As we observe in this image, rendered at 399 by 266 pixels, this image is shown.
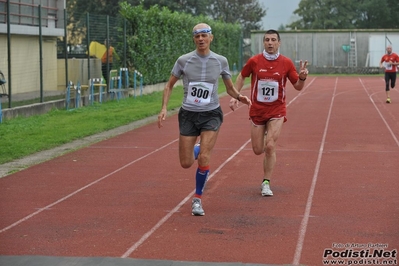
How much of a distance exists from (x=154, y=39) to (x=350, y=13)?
→ 192 feet

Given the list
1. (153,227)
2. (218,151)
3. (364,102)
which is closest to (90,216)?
(153,227)

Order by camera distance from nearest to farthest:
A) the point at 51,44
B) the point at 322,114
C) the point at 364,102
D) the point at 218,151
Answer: the point at 218,151 → the point at 322,114 → the point at 51,44 → the point at 364,102

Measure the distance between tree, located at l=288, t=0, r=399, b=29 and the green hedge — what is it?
49198 millimetres

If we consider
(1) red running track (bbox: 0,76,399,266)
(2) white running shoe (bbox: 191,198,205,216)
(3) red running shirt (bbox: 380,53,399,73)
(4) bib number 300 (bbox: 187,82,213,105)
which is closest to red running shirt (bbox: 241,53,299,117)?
(1) red running track (bbox: 0,76,399,266)

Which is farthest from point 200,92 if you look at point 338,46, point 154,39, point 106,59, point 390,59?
point 338,46

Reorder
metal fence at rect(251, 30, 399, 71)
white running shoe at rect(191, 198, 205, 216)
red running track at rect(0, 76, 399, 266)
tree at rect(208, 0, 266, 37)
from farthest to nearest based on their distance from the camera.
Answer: tree at rect(208, 0, 266, 37)
metal fence at rect(251, 30, 399, 71)
white running shoe at rect(191, 198, 205, 216)
red running track at rect(0, 76, 399, 266)

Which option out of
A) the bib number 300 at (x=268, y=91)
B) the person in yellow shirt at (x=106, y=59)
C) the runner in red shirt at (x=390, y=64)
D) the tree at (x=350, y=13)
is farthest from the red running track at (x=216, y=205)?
the tree at (x=350, y=13)

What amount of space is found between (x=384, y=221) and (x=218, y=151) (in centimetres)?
600

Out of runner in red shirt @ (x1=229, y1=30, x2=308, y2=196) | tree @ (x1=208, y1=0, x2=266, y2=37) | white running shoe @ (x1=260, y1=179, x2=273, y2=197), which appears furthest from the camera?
tree @ (x1=208, y1=0, x2=266, y2=37)

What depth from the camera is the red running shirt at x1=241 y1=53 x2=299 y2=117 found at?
10.0 metres

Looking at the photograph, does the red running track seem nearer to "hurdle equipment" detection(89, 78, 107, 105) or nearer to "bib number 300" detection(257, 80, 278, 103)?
"bib number 300" detection(257, 80, 278, 103)

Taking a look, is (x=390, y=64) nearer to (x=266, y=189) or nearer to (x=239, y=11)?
(x=266, y=189)

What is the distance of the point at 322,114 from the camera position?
22.0m

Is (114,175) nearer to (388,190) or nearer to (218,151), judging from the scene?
(218,151)
